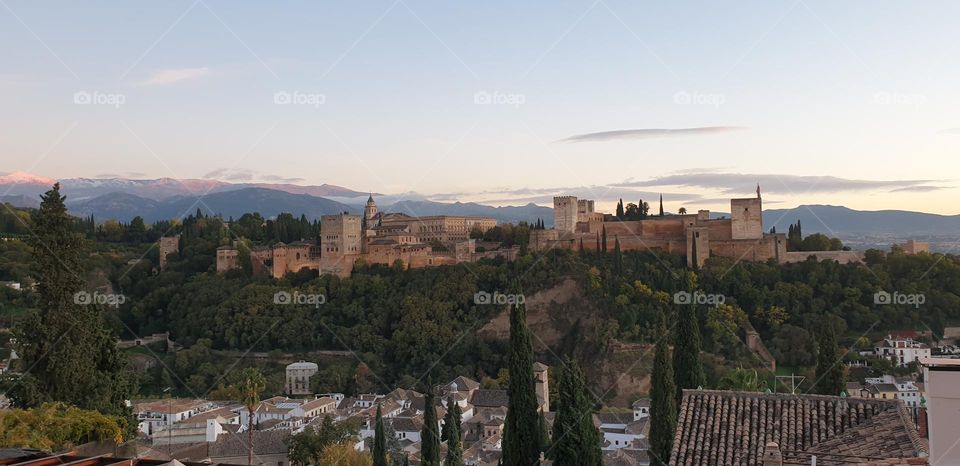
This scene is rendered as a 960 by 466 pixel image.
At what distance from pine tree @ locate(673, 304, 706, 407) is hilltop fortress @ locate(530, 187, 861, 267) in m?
29.7

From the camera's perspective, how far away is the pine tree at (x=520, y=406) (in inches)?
695

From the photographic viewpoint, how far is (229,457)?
88.6 ft

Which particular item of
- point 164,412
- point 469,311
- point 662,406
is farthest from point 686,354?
point 469,311

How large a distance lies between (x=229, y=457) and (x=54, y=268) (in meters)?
12.6

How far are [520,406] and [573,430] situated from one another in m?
2.83

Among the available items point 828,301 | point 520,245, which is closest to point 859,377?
point 828,301

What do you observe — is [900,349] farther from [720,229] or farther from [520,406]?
[520,406]

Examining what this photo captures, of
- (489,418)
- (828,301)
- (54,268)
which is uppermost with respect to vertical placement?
(54,268)

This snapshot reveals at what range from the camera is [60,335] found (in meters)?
15.7

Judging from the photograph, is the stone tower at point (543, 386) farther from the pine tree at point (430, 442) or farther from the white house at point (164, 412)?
the white house at point (164, 412)

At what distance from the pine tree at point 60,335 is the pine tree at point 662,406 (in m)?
11.2

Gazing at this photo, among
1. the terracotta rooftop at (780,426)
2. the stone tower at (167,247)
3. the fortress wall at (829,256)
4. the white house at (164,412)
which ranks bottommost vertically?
the white house at (164,412)

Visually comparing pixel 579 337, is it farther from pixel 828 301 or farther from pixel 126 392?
pixel 126 392

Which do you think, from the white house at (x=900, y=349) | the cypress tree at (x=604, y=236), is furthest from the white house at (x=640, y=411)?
→ the cypress tree at (x=604, y=236)
